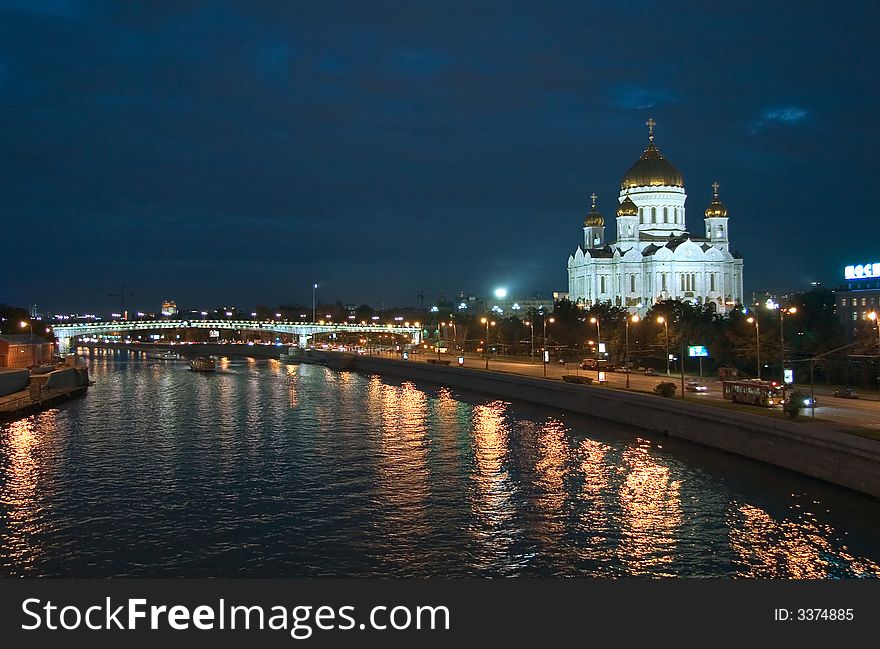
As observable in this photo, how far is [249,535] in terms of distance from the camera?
69.3 ft

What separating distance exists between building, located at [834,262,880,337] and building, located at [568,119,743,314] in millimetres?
28878

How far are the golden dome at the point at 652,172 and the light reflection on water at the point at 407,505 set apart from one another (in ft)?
247

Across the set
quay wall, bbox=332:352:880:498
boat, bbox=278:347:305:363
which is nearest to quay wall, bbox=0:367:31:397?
quay wall, bbox=332:352:880:498

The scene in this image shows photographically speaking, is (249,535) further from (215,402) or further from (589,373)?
(589,373)

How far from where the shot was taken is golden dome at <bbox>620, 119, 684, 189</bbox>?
112125 millimetres

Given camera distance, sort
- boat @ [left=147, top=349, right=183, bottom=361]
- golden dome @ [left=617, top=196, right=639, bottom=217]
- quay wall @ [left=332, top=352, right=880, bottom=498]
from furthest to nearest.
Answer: boat @ [left=147, top=349, right=183, bottom=361] < golden dome @ [left=617, top=196, right=639, bottom=217] < quay wall @ [left=332, top=352, right=880, bottom=498]

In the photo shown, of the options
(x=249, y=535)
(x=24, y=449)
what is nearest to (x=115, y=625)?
(x=249, y=535)

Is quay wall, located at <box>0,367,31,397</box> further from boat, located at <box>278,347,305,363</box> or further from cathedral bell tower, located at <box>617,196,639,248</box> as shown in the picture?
cathedral bell tower, located at <box>617,196,639,248</box>

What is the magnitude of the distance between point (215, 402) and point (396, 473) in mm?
31256

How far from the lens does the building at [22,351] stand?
70125mm

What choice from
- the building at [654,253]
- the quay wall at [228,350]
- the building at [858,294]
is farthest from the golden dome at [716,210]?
the quay wall at [228,350]

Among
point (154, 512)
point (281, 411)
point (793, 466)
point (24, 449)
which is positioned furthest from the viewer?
point (281, 411)

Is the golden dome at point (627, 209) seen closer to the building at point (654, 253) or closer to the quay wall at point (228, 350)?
the building at point (654, 253)

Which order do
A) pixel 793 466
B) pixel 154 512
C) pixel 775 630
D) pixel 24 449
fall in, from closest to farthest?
pixel 775 630 → pixel 154 512 → pixel 793 466 → pixel 24 449
